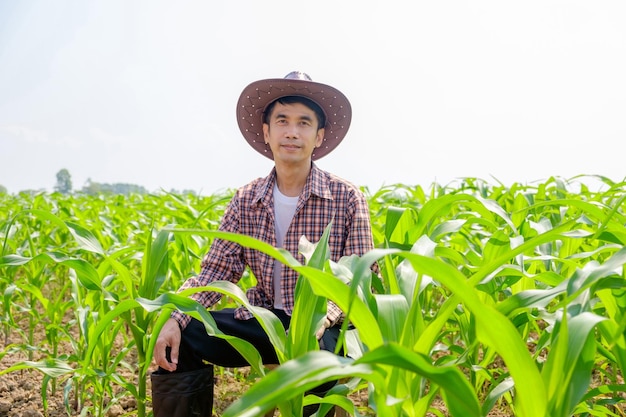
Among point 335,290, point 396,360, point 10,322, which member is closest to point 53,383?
point 10,322

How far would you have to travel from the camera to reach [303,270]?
85 cm

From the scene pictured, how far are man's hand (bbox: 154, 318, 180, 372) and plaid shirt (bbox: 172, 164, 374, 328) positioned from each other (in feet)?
0.68

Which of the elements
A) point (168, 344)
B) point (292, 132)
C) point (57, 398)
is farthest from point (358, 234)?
point (57, 398)

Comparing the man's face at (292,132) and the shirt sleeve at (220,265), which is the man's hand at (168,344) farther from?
the man's face at (292,132)

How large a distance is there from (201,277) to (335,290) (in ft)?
3.73

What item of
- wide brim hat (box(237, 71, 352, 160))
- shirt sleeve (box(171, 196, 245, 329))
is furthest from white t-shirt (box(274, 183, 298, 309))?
wide brim hat (box(237, 71, 352, 160))

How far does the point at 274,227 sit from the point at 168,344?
1.85 feet

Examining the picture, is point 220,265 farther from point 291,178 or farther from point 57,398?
point 57,398

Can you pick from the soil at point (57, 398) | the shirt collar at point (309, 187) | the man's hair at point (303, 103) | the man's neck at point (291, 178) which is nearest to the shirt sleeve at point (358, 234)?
the shirt collar at point (309, 187)

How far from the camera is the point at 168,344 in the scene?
1763 mm

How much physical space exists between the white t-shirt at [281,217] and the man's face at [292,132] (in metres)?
0.15

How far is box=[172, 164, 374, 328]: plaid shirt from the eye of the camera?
2.00m

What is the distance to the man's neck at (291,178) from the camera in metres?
2.06

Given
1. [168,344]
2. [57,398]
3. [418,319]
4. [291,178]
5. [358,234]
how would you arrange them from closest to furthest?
[418,319], [168,344], [358,234], [291,178], [57,398]
